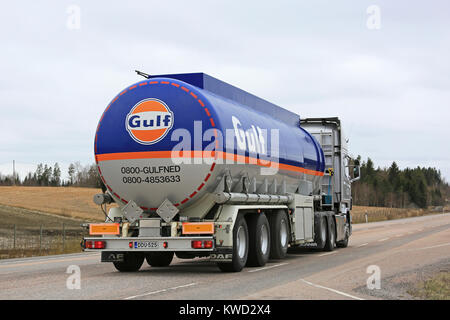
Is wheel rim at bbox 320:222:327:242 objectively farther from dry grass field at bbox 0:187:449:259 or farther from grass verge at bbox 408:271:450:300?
dry grass field at bbox 0:187:449:259

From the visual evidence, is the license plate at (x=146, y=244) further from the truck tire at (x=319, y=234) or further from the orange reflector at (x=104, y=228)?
the truck tire at (x=319, y=234)

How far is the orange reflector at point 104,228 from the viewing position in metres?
14.5

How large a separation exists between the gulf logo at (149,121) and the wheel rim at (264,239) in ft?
12.2

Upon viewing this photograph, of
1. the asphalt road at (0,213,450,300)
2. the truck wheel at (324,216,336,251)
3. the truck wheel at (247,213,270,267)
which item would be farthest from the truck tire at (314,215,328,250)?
the truck wheel at (247,213,270,267)

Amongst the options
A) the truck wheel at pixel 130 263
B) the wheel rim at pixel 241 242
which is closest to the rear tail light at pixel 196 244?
the wheel rim at pixel 241 242

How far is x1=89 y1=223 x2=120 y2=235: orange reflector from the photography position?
47.4 ft

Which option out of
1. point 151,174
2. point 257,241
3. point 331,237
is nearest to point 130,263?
point 151,174

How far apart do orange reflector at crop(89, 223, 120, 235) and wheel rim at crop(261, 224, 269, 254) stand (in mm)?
3541

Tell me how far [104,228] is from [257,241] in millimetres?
3456

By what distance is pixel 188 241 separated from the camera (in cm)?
1380

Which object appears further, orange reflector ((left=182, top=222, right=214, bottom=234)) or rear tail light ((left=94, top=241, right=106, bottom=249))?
rear tail light ((left=94, top=241, right=106, bottom=249))
